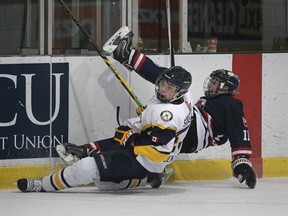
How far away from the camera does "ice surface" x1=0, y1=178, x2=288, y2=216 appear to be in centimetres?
483

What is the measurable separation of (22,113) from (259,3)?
179 cm

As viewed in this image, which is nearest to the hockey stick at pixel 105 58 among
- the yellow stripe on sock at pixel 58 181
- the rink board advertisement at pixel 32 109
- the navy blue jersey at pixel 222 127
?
the rink board advertisement at pixel 32 109

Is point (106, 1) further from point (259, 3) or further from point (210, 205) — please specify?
point (210, 205)

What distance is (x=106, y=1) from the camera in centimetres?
652

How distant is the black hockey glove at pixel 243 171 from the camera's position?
583 centimetres

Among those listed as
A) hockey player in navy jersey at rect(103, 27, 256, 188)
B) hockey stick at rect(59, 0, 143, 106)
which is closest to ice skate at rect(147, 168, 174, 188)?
hockey player in navy jersey at rect(103, 27, 256, 188)

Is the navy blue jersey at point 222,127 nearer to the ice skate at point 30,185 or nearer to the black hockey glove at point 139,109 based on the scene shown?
the black hockey glove at point 139,109

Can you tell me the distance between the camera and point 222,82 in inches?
240

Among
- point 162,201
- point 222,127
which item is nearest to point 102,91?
point 222,127

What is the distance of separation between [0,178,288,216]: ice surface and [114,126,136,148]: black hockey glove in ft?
0.98

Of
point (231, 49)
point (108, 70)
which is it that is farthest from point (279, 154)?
point (108, 70)

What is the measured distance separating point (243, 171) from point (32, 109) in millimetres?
1474

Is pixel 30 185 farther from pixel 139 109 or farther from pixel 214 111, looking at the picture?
pixel 214 111

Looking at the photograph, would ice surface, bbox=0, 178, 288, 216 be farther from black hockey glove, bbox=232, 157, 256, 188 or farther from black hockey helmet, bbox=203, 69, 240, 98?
black hockey helmet, bbox=203, 69, 240, 98
